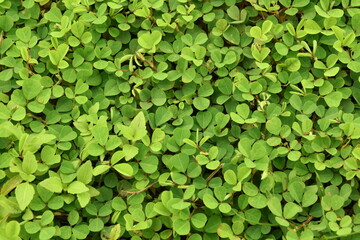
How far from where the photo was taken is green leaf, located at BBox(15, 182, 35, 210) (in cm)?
155

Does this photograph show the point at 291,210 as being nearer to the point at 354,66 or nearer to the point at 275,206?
the point at 275,206

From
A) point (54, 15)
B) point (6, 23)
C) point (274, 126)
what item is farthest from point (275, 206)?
point (6, 23)

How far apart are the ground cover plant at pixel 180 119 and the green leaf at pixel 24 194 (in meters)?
0.01

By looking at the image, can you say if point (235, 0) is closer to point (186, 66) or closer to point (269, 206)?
point (186, 66)

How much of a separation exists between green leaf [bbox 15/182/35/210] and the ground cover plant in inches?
0.4

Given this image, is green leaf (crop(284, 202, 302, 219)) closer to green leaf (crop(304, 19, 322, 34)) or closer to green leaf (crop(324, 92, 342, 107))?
green leaf (crop(324, 92, 342, 107))

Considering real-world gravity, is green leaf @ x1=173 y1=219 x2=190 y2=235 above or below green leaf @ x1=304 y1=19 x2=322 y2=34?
below

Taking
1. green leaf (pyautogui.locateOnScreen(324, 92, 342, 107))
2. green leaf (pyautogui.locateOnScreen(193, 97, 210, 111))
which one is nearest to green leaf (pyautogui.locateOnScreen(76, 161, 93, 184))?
green leaf (pyautogui.locateOnScreen(193, 97, 210, 111))

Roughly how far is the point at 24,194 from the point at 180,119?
63cm

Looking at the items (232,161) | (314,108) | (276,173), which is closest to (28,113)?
(232,161)

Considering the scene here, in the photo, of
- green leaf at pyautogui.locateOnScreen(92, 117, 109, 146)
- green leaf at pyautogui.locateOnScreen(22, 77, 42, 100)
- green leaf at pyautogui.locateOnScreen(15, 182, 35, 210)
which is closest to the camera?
green leaf at pyautogui.locateOnScreen(15, 182, 35, 210)

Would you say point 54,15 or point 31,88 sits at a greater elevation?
point 54,15

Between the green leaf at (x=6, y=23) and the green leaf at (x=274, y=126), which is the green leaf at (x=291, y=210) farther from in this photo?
the green leaf at (x=6, y=23)

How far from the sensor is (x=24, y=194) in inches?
61.6
